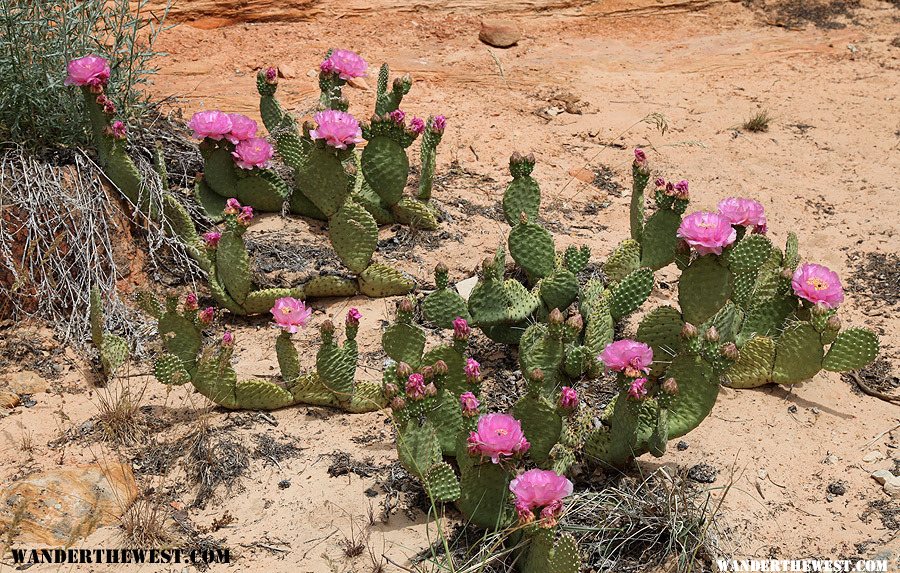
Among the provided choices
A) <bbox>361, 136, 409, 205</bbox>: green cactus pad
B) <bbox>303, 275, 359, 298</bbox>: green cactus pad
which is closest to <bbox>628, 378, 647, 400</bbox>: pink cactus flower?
<bbox>303, 275, 359, 298</bbox>: green cactus pad

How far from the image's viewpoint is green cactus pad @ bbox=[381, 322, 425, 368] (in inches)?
148

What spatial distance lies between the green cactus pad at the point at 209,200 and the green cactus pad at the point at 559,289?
1.60 meters

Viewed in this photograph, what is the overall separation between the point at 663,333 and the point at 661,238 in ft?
1.41

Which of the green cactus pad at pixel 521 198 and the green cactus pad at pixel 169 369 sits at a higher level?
the green cactus pad at pixel 521 198

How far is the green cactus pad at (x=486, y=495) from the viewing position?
3.12 meters

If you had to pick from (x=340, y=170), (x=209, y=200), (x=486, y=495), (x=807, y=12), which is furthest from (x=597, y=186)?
(x=807, y=12)

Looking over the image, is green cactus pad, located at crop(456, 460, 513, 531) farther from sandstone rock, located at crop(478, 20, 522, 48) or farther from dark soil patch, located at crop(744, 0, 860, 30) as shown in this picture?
dark soil patch, located at crop(744, 0, 860, 30)

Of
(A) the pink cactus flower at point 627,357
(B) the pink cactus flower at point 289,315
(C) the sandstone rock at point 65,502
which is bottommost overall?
(C) the sandstone rock at point 65,502

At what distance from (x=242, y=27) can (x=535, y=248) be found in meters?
3.80

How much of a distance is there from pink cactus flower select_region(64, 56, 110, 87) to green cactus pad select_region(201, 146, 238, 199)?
0.59 m

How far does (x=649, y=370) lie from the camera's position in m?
3.64

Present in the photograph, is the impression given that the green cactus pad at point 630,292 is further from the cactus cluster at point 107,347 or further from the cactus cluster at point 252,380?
the cactus cluster at point 107,347

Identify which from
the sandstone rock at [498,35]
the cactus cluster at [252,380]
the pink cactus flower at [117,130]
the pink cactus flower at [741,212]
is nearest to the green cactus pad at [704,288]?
the pink cactus flower at [741,212]

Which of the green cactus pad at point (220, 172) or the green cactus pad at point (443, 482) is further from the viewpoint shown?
the green cactus pad at point (220, 172)
